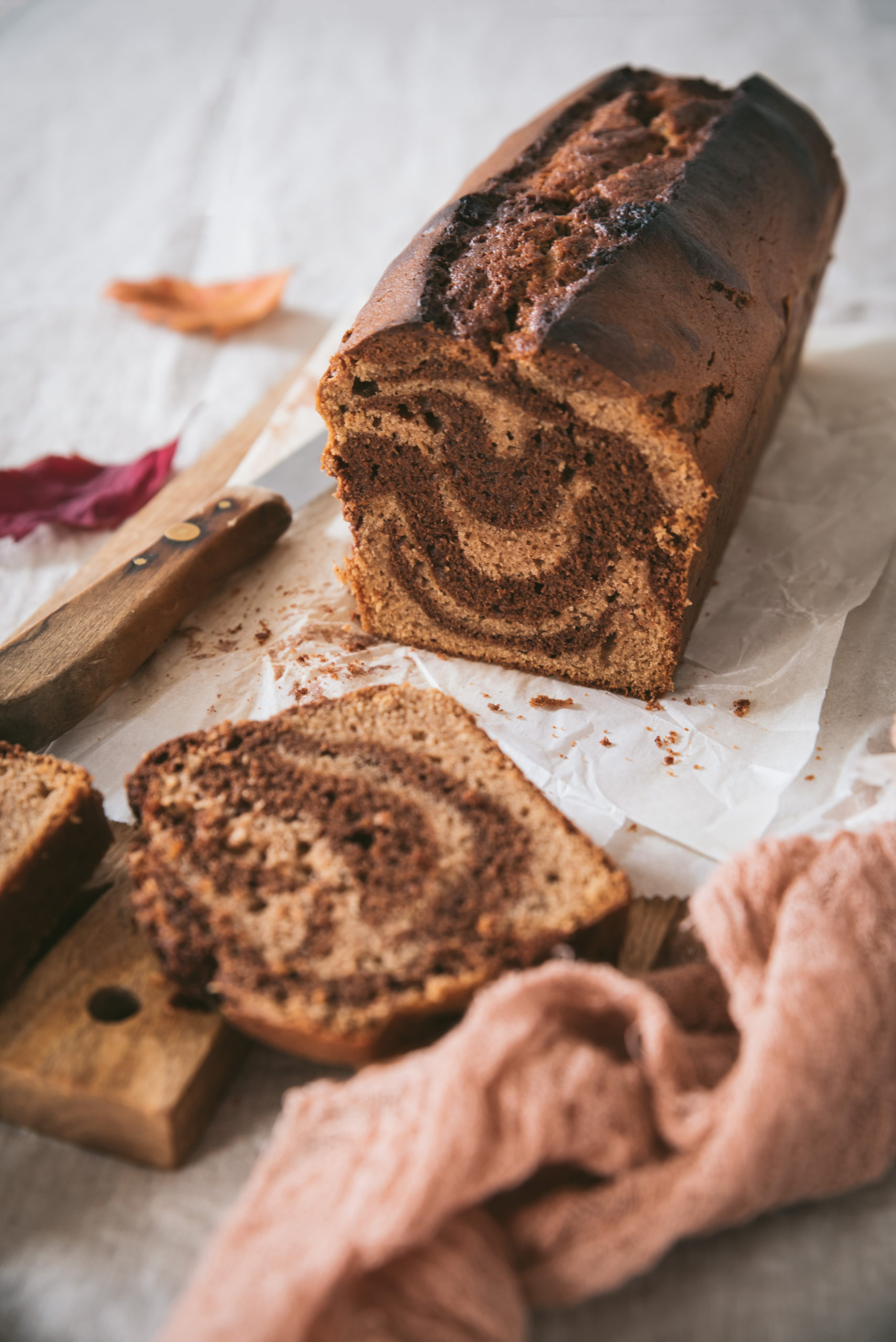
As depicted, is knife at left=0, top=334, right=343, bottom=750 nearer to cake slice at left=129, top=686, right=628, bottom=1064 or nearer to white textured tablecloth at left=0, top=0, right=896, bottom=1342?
cake slice at left=129, top=686, right=628, bottom=1064

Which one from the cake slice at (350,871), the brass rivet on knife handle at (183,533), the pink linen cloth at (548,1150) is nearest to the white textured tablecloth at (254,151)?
the brass rivet on knife handle at (183,533)

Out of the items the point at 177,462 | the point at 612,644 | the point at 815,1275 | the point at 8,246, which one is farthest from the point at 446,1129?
the point at 8,246

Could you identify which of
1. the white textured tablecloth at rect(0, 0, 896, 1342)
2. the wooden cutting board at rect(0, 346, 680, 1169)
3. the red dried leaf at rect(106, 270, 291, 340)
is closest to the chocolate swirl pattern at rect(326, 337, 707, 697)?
the wooden cutting board at rect(0, 346, 680, 1169)

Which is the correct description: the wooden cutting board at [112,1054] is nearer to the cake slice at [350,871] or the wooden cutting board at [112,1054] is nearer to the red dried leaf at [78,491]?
the cake slice at [350,871]

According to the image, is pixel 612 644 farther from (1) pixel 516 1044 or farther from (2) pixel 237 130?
(2) pixel 237 130

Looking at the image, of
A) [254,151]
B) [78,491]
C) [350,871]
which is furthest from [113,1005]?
[254,151]

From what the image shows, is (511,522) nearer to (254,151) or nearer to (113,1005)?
(113,1005)
